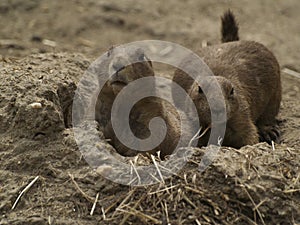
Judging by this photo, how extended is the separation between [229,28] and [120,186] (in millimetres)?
3219

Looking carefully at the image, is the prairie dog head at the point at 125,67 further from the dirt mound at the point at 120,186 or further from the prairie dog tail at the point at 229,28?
the prairie dog tail at the point at 229,28

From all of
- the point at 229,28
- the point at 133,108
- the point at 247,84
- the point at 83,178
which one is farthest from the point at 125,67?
the point at 229,28

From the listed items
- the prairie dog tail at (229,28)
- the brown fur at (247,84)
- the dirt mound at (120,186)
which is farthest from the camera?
the prairie dog tail at (229,28)

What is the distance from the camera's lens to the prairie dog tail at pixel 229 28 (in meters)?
6.64

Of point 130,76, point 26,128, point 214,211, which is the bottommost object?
point 214,211

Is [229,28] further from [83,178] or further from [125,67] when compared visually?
[83,178]

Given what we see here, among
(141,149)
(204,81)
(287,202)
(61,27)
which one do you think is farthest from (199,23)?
(287,202)

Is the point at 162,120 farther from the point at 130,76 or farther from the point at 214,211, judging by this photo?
the point at 214,211

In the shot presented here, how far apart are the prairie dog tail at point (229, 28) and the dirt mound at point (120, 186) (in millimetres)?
2348

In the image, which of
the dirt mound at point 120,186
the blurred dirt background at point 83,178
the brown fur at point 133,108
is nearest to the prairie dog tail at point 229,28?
the blurred dirt background at point 83,178

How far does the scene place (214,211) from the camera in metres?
4.04

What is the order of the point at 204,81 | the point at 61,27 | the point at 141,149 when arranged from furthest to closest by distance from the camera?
the point at 61,27, the point at 204,81, the point at 141,149

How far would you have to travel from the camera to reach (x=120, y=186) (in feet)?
13.7

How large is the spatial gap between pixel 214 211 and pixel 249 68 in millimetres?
2557
